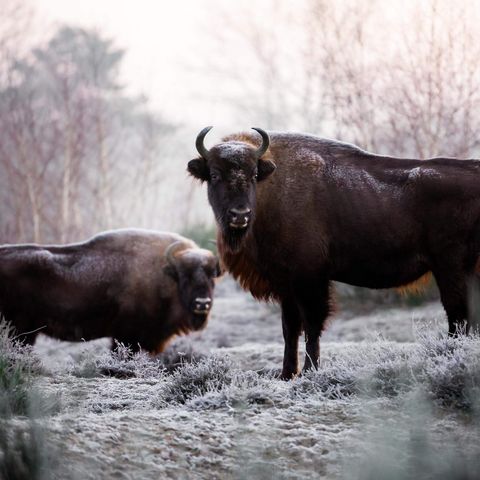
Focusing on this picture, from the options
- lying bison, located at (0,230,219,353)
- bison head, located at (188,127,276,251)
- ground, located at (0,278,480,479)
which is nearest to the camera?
ground, located at (0,278,480,479)

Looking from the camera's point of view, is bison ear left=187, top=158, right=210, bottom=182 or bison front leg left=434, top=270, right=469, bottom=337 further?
bison ear left=187, top=158, right=210, bottom=182

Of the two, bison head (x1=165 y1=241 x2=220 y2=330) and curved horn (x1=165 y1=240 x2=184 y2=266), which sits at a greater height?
curved horn (x1=165 y1=240 x2=184 y2=266)

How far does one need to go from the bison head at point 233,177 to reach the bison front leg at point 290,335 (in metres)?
0.68

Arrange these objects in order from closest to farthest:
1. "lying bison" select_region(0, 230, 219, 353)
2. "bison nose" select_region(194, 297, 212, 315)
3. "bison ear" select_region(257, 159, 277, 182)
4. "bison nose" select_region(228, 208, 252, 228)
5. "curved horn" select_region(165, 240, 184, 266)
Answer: "bison nose" select_region(228, 208, 252, 228) < "bison ear" select_region(257, 159, 277, 182) < "lying bison" select_region(0, 230, 219, 353) < "bison nose" select_region(194, 297, 212, 315) < "curved horn" select_region(165, 240, 184, 266)

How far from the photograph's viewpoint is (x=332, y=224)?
6.82m

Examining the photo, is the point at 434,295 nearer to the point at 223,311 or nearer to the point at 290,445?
the point at 223,311

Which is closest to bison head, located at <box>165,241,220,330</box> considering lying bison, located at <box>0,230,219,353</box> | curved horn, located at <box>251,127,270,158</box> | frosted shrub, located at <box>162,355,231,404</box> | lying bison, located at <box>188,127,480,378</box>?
lying bison, located at <box>0,230,219,353</box>

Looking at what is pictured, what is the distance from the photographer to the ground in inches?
163

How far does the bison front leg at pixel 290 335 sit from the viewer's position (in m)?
6.80

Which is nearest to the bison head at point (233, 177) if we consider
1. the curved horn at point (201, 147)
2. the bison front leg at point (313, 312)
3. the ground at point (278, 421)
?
the curved horn at point (201, 147)

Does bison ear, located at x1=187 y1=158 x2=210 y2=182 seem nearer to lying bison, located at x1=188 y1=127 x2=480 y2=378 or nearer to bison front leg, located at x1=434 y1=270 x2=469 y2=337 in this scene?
lying bison, located at x1=188 y1=127 x2=480 y2=378

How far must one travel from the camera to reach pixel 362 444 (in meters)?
4.41

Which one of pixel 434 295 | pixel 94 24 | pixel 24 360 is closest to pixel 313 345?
pixel 24 360

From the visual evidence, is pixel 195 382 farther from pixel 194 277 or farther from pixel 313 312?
pixel 194 277
